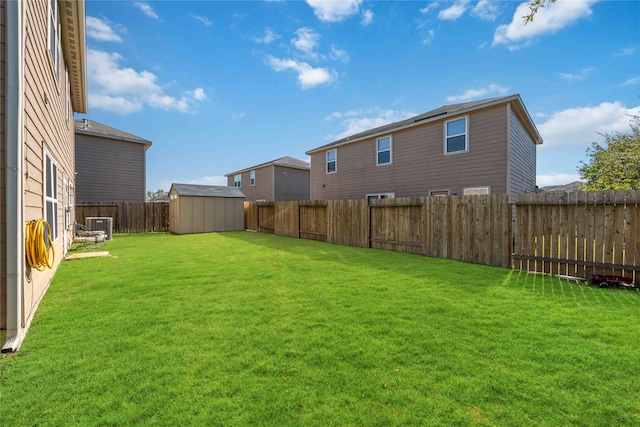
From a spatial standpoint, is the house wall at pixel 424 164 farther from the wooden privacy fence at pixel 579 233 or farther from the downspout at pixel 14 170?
the downspout at pixel 14 170

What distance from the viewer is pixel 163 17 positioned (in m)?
9.86

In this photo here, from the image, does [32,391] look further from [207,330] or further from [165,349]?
[207,330]

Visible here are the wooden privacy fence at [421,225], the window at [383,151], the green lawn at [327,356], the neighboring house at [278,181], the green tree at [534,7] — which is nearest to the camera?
the green lawn at [327,356]

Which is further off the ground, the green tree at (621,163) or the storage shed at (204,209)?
the green tree at (621,163)

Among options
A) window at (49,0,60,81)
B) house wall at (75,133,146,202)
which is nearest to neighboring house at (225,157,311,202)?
house wall at (75,133,146,202)

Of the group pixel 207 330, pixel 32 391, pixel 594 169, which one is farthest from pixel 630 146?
pixel 32 391

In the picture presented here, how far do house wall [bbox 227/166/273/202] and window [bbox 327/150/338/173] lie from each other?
7580 millimetres

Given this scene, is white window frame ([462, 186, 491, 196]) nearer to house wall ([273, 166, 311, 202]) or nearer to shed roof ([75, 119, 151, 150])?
house wall ([273, 166, 311, 202])

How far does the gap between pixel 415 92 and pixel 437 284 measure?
41.2ft

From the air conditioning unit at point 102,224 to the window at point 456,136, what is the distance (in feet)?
47.8

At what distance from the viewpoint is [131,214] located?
15.9 meters

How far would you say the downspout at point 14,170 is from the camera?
2.79 m

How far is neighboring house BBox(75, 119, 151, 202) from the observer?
15.3 m

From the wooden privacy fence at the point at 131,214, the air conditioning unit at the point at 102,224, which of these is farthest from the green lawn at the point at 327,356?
the wooden privacy fence at the point at 131,214
